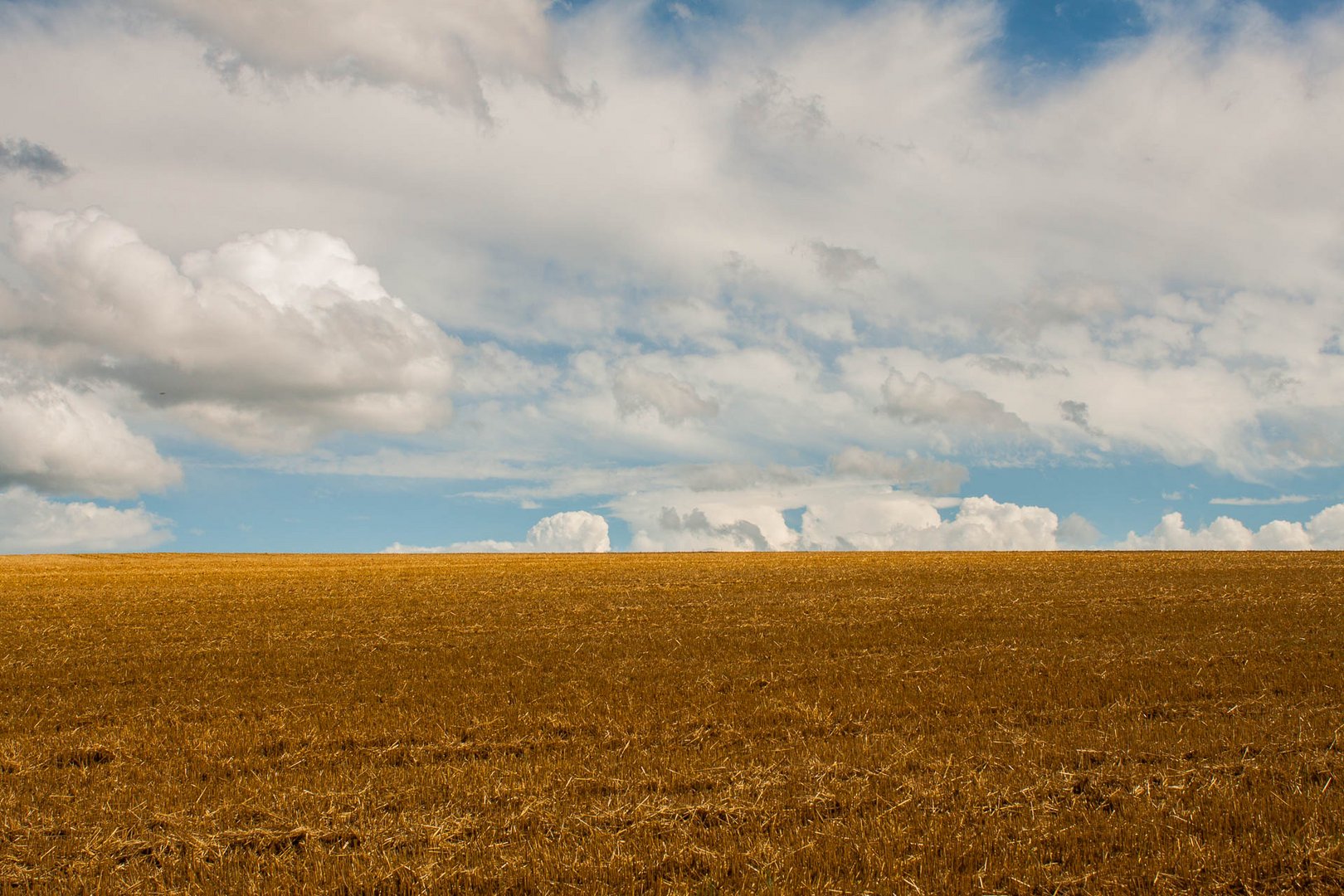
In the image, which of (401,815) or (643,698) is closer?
(401,815)

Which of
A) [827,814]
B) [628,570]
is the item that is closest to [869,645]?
[827,814]

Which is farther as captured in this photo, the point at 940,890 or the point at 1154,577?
the point at 1154,577

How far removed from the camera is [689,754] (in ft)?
33.4

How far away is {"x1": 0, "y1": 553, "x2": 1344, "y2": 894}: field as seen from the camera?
275 inches

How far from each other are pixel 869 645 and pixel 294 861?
13.5 metres

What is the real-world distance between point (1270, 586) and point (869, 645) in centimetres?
2082

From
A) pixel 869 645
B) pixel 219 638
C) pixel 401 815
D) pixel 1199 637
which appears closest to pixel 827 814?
pixel 401 815

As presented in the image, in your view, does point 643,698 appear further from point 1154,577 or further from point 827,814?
point 1154,577

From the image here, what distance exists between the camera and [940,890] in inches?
251

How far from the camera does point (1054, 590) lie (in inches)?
1164

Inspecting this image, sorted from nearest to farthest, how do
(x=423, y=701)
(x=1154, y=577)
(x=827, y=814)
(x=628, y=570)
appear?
(x=827, y=814)
(x=423, y=701)
(x=1154, y=577)
(x=628, y=570)

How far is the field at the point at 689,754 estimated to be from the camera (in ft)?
22.9

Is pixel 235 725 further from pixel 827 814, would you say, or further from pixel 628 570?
pixel 628 570

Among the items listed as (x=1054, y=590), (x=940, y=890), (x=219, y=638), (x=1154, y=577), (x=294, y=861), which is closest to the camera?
(x=940, y=890)
